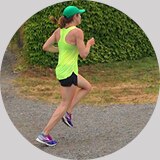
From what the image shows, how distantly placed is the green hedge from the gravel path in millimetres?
372

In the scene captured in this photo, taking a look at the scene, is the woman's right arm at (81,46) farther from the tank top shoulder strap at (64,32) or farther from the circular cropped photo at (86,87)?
the circular cropped photo at (86,87)

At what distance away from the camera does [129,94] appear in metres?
7.63

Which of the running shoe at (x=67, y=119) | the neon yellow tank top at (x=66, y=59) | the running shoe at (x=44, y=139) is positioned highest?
the neon yellow tank top at (x=66, y=59)

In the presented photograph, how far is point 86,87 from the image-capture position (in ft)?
20.7

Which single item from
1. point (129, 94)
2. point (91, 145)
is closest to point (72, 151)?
point (91, 145)

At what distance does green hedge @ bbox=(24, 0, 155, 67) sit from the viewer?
766cm

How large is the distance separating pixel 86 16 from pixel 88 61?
547mm

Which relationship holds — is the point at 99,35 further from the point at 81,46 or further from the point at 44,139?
the point at 81,46

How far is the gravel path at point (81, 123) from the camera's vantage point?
262 inches

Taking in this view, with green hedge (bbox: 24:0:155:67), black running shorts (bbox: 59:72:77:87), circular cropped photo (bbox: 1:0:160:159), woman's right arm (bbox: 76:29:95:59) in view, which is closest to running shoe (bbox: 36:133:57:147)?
circular cropped photo (bbox: 1:0:160:159)

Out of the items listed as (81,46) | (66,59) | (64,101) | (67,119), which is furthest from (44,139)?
(81,46)

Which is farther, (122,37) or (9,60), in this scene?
(122,37)

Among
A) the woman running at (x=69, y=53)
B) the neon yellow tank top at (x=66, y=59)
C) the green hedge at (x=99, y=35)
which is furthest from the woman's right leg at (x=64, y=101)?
the green hedge at (x=99, y=35)

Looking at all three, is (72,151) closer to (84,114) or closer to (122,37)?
(84,114)
